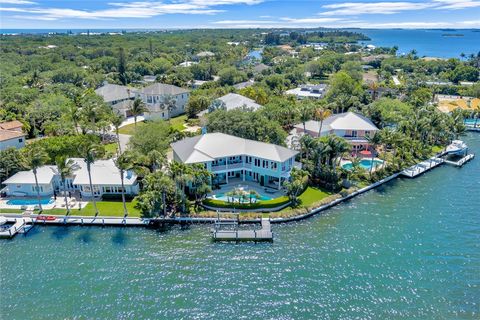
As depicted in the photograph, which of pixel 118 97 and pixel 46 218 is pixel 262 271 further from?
pixel 118 97

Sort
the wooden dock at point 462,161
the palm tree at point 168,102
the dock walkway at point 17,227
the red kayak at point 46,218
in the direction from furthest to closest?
the palm tree at point 168,102
the wooden dock at point 462,161
the red kayak at point 46,218
the dock walkway at point 17,227

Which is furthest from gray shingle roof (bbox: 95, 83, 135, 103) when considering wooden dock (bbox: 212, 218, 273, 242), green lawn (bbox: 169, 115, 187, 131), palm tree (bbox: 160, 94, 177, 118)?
wooden dock (bbox: 212, 218, 273, 242)

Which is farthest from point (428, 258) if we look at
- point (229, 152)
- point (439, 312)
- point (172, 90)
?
point (172, 90)

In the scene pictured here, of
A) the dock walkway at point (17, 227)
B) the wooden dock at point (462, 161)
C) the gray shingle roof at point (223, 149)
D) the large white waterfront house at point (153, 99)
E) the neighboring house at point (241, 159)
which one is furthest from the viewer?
the large white waterfront house at point (153, 99)

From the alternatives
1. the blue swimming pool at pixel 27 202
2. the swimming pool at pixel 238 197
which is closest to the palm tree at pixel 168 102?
the blue swimming pool at pixel 27 202

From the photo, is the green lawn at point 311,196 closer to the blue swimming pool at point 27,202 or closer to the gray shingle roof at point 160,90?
the blue swimming pool at point 27,202

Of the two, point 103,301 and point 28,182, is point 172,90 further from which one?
point 103,301
